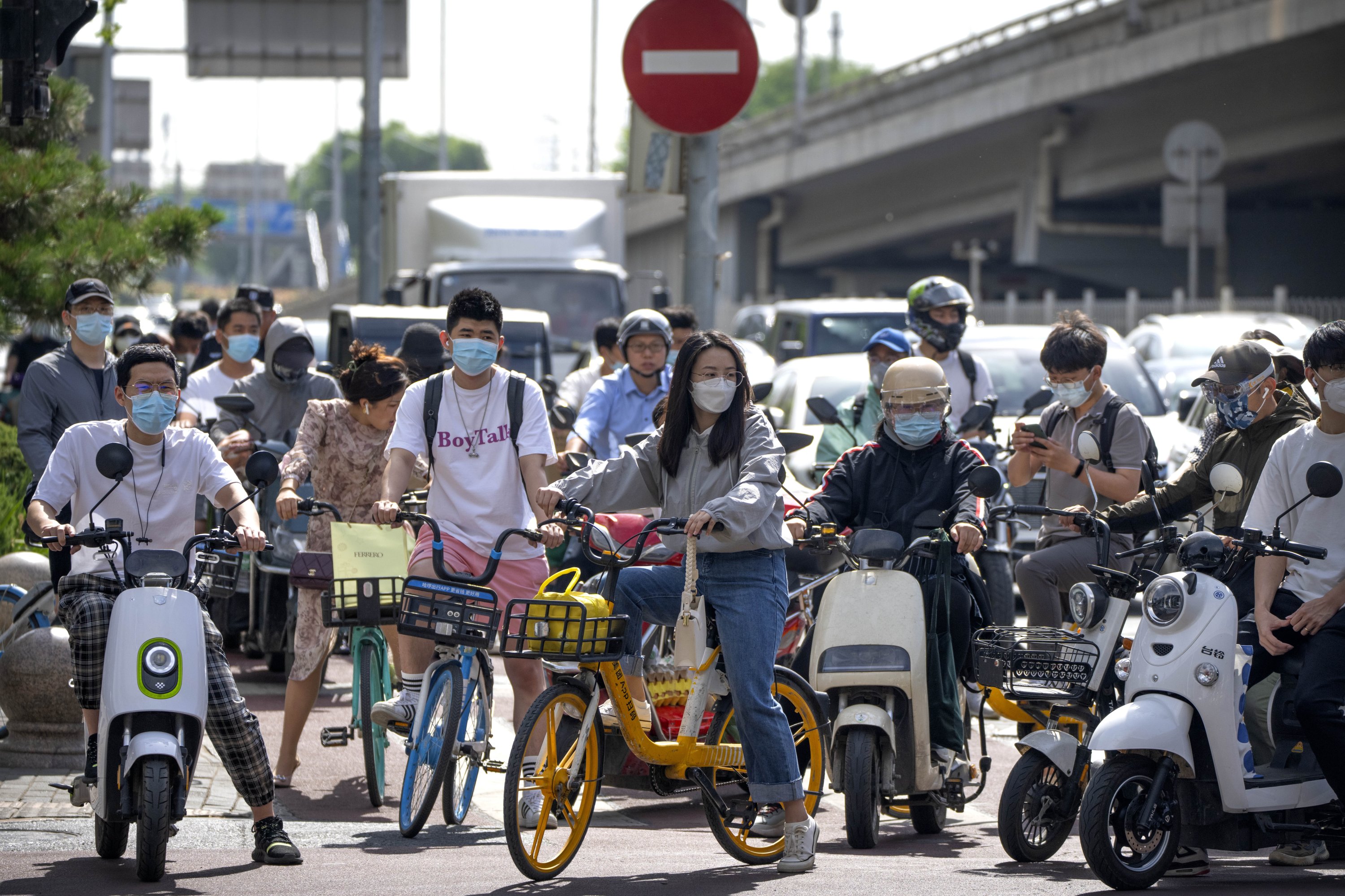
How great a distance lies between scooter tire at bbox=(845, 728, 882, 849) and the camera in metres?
6.33

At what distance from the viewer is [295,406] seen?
977 cm

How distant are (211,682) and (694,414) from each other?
175 centimetres

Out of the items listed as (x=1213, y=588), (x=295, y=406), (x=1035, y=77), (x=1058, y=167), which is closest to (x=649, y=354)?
(x=295, y=406)

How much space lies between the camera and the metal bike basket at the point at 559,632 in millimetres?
5625

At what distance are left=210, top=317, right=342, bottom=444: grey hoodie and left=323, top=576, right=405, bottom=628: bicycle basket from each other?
2.89 meters

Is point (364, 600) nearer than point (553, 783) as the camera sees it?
No

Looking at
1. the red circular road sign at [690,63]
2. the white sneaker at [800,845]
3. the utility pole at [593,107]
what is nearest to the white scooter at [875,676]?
the white sneaker at [800,845]

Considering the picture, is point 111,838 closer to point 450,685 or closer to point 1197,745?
point 450,685

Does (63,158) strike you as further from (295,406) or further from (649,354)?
(649,354)

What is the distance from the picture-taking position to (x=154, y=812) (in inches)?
218

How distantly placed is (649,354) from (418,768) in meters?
3.39

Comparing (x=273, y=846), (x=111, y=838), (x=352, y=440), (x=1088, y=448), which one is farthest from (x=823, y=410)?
(x=111, y=838)

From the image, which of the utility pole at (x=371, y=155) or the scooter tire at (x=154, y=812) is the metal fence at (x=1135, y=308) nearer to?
the utility pole at (x=371, y=155)

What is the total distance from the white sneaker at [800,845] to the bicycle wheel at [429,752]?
124 centimetres
